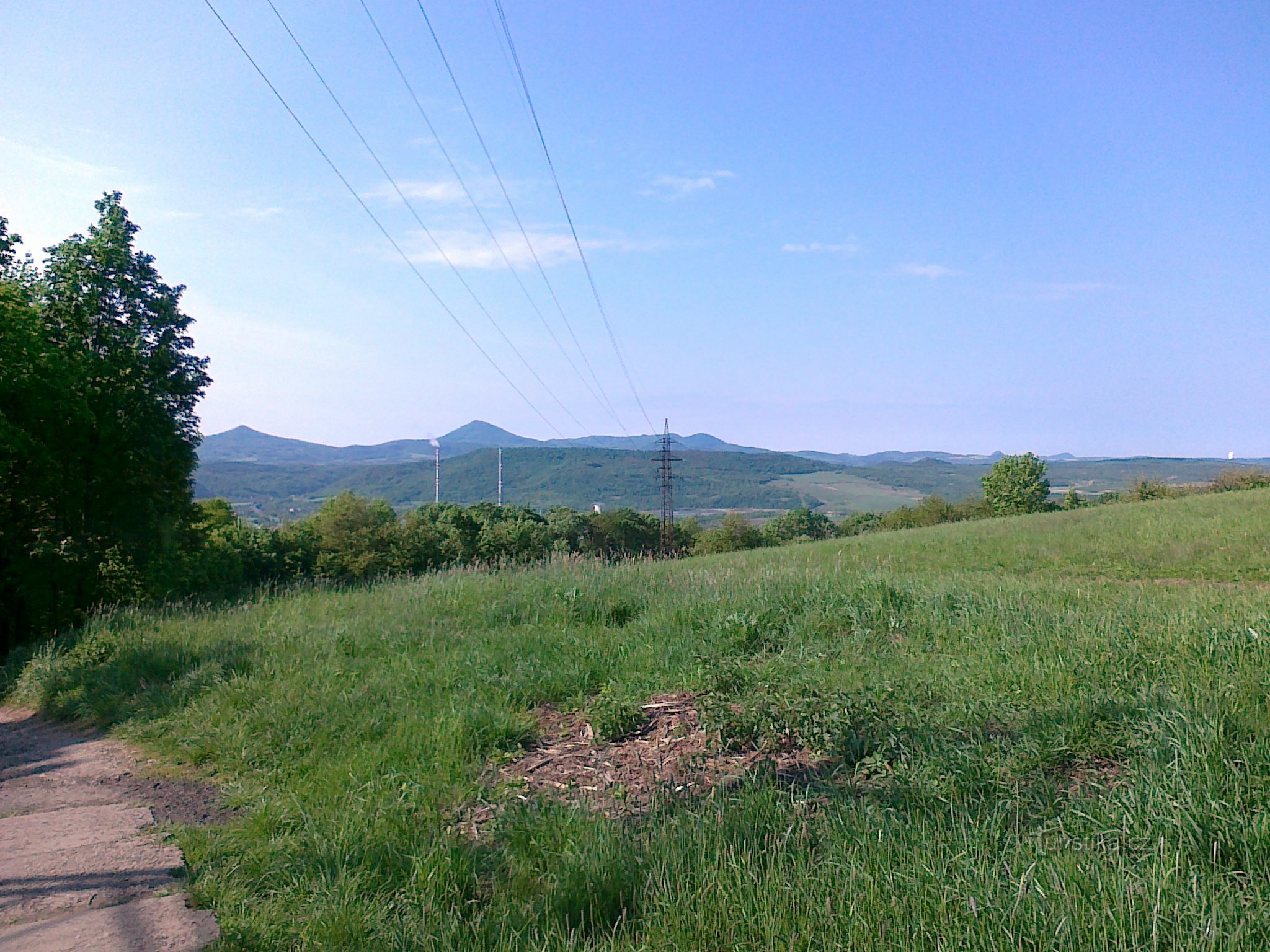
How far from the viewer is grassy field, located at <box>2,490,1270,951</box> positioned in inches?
121

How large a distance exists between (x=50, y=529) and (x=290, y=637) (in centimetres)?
1753

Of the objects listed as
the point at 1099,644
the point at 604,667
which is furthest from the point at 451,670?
the point at 1099,644

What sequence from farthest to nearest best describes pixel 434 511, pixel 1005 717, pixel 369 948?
pixel 434 511, pixel 1005 717, pixel 369 948

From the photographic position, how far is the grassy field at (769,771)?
3.07 meters

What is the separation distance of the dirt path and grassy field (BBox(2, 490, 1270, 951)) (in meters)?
0.22

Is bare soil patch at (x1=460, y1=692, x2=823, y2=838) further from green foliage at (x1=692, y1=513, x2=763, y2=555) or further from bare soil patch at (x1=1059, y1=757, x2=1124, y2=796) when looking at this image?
green foliage at (x1=692, y1=513, x2=763, y2=555)

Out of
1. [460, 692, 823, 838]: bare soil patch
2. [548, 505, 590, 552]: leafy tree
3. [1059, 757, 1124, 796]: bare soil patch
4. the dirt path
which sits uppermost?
[1059, 757, 1124, 796]: bare soil patch

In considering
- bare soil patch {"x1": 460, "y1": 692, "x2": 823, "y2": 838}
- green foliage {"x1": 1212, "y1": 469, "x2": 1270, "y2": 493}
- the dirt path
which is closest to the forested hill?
green foliage {"x1": 1212, "y1": 469, "x2": 1270, "y2": 493}

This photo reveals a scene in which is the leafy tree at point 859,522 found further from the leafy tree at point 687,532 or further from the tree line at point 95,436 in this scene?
the tree line at point 95,436

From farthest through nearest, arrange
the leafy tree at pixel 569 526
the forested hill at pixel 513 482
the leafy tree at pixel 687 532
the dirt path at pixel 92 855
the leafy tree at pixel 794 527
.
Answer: the forested hill at pixel 513 482, the leafy tree at pixel 794 527, the leafy tree at pixel 687 532, the leafy tree at pixel 569 526, the dirt path at pixel 92 855

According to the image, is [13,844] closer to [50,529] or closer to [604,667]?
[604,667]

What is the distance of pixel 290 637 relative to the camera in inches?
372

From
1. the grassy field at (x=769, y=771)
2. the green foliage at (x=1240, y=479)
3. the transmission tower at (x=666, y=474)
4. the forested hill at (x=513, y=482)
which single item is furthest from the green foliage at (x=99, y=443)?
the forested hill at (x=513, y=482)

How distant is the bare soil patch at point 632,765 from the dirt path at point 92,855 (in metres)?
1.63
